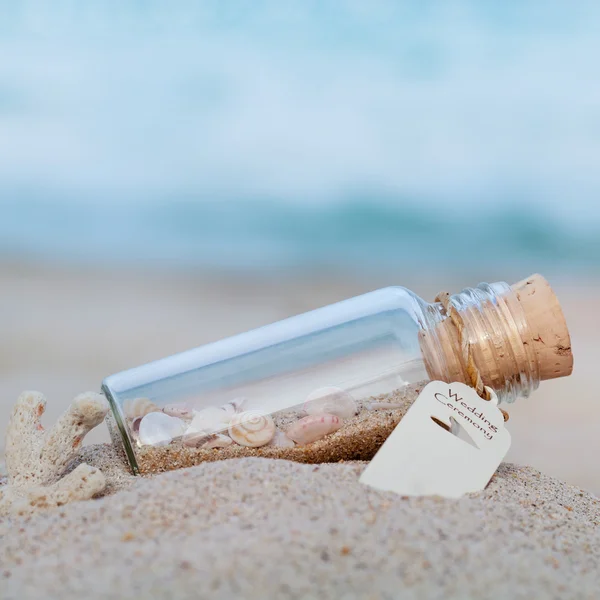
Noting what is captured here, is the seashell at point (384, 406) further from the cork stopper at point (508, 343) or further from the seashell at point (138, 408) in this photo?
the seashell at point (138, 408)

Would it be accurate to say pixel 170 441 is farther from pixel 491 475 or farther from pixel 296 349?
pixel 491 475

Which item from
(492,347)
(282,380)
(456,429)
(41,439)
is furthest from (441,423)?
(41,439)

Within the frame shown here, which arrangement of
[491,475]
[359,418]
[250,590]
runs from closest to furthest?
[250,590], [491,475], [359,418]

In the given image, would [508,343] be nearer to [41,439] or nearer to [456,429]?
[456,429]

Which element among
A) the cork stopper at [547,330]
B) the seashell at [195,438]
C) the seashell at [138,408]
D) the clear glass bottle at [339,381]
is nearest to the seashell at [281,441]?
the clear glass bottle at [339,381]

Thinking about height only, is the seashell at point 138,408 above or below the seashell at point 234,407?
above

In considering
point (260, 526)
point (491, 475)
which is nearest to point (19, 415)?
point (260, 526)
